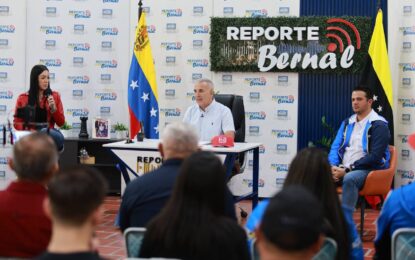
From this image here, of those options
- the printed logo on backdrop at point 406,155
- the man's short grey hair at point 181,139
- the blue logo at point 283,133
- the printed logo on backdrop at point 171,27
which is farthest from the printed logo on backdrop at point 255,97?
the man's short grey hair at point 181,139

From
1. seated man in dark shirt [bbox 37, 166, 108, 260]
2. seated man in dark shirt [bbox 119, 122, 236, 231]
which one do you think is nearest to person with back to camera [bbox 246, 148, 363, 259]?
seated man in dark shirt [bbox 119, 122, 236, 231]

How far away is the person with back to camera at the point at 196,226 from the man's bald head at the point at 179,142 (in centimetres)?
85

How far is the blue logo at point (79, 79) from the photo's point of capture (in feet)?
29.4

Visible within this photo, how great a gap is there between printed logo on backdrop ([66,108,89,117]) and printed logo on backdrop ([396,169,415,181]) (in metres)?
3.97

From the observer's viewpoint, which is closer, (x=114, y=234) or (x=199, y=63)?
(x=114, y=234)

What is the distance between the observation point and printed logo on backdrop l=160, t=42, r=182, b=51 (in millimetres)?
8742

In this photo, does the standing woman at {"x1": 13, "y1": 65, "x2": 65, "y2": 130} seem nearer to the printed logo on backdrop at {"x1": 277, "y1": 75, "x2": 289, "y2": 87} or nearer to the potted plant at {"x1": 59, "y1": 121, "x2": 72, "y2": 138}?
the potted plant at {"x1": 59, "y1": 121, "x2": 72, "y2": 138}

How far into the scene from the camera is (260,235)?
1.71 metres

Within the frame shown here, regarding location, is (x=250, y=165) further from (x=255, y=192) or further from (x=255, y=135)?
(x=255, y=192)

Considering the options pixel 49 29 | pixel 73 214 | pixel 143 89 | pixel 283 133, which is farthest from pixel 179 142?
pixel 49 29

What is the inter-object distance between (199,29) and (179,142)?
5.45 meters

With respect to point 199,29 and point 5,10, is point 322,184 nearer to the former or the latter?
point 199,29

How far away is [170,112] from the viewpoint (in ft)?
28.8

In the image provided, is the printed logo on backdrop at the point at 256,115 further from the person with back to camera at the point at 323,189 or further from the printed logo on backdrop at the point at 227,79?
the person with back to camera at the point at 323,189
